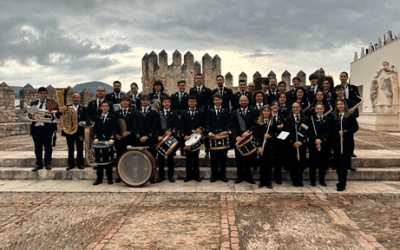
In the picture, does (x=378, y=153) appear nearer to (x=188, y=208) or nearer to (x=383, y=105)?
(x=188, y=208)

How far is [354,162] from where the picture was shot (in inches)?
281

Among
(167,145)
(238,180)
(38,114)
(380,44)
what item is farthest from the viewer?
(380,44)

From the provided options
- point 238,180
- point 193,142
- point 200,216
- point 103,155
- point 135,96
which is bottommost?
point 200,216

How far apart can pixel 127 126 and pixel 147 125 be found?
0.47 meters

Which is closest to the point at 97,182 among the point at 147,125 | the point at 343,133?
the point at 147,125

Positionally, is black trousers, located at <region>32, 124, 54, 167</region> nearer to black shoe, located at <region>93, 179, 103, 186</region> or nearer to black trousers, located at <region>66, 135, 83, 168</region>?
black trousers, located at <region>66, 135, 83, 168</region>

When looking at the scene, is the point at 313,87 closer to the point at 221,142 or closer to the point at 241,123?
the point at 241,123

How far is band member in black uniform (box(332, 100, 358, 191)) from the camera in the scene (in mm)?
5957

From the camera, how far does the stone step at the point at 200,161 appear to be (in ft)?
23.3

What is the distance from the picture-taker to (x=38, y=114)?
7.00 m

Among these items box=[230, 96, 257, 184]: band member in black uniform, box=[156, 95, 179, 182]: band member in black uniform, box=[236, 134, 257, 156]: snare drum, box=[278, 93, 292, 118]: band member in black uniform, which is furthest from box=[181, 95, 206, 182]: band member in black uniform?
box=[278, 93, 292, 118]: band member in black uniform

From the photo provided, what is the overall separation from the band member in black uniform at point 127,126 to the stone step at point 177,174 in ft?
3.38

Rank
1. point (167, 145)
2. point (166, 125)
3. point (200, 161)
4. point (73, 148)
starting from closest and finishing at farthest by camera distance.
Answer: point (167, 145)
point (166, 125)
point (73, 148)
point (200, 161)

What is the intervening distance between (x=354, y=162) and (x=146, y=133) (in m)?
4.88
